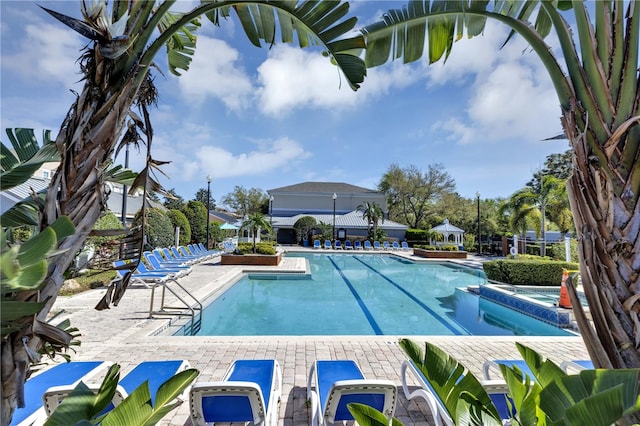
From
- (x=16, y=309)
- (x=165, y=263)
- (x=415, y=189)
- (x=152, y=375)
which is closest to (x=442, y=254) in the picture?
(x=415, y=189)

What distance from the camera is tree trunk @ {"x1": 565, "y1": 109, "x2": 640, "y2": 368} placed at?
1.75 meters

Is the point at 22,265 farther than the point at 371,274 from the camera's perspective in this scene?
No

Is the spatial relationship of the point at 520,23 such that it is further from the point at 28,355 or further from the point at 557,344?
the point at 557,344

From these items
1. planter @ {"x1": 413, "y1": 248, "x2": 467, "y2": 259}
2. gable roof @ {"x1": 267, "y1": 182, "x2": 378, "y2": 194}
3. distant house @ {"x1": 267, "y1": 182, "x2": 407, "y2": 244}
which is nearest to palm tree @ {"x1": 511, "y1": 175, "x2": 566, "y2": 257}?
planter @ {"x1": 413, "y1": 248, "x2": 467, "y2": 259}

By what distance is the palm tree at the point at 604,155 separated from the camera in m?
1.77

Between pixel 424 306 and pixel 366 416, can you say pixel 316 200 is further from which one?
pixel 366 416

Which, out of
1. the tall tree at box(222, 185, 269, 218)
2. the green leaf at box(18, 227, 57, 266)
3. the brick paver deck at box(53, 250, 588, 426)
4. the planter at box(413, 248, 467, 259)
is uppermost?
the tall tree at box(222, 185, 269, 218)

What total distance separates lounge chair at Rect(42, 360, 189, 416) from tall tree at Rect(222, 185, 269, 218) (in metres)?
52.4

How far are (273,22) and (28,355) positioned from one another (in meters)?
2.99

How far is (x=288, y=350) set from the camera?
5922 millimetres

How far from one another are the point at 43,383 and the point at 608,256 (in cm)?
539

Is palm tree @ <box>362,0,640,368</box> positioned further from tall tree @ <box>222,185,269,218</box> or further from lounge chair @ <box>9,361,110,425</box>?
tall tree @ <box>222,185,269,218</box>

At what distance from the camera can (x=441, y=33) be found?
2.99m

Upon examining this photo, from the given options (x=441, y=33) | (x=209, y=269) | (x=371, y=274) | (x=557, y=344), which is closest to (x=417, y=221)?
(x=371, y=274)
